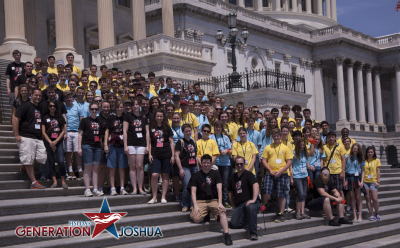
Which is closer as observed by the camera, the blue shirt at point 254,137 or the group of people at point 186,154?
the group of people at point 186,154

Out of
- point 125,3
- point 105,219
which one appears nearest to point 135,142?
point 105,219

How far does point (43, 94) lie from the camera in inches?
424

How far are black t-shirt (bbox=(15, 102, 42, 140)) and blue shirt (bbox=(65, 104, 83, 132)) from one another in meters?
1.03

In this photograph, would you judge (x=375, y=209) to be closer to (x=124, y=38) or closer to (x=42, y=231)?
(x=42, y=231)

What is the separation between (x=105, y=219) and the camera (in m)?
8.64

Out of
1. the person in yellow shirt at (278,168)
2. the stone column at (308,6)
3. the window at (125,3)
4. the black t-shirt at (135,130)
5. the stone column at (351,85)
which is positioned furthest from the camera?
the stone column at (308,6)

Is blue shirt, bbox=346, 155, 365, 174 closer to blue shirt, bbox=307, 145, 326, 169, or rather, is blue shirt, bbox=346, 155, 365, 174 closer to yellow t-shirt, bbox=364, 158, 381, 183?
yellow t-shirt, bbox=364, 158, 381, 183

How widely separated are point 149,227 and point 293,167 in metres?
4.48

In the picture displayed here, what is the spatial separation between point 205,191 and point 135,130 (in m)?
2.07

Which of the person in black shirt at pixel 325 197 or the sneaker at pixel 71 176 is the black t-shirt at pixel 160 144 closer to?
the sneaker at pixel 71 176

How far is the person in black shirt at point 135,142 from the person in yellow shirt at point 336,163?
5.13 metres

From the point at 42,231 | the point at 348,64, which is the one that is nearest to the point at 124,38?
the point at 42,231

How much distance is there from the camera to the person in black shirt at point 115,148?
10.1m

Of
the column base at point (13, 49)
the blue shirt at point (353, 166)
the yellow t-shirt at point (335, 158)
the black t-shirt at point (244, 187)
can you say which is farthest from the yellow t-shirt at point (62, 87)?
the blue shirt at point (353, 166)
